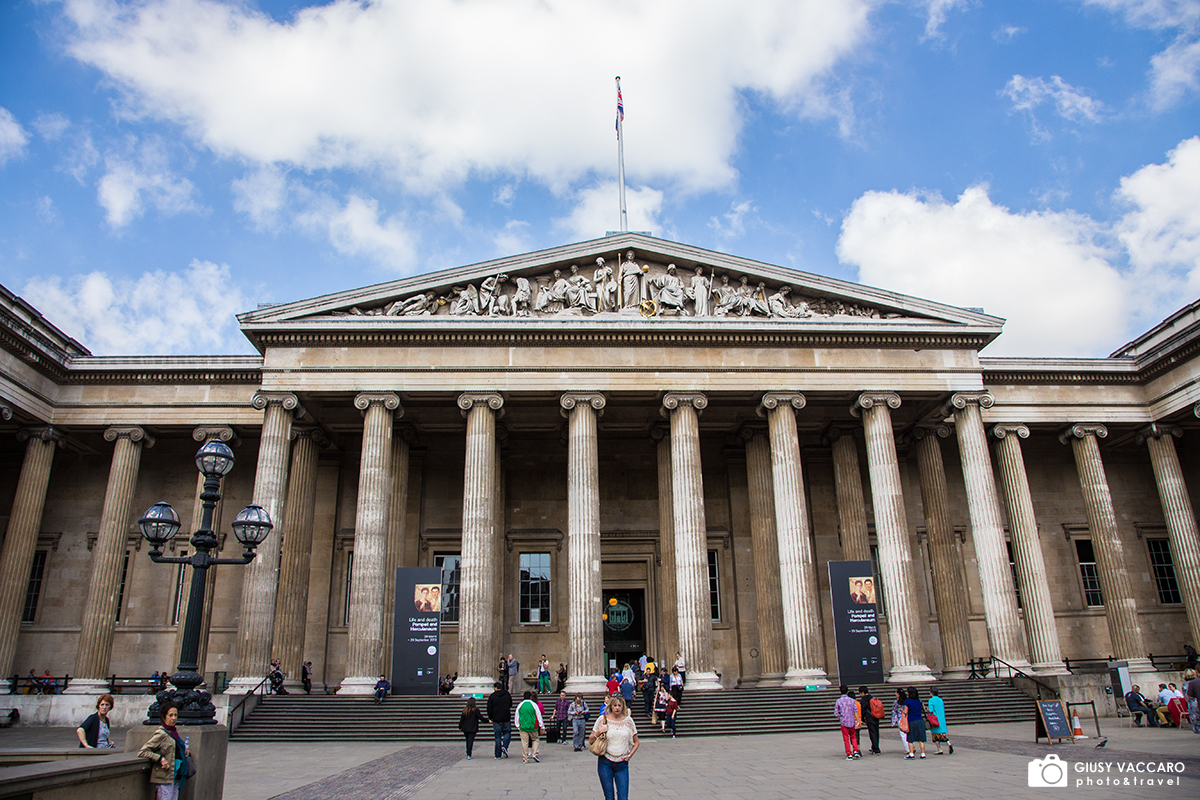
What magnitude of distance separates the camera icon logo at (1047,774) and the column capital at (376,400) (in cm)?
1884

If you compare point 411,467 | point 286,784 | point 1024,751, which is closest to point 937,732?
point 1024,751

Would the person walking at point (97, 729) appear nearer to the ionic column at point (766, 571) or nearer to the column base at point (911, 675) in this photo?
the ionic column at point (766, 571)

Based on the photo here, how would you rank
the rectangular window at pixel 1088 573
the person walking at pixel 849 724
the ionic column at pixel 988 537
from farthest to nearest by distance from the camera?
the rectangular window at pixel 1088 573 → the ionic column at pixel 988 537 → the person walking at pixel 849 724

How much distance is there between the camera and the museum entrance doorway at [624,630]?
97.1 feet

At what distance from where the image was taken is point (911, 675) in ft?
75.2

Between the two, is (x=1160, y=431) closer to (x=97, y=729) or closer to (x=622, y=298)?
(x=622, y=298)

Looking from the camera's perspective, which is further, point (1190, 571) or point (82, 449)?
point (82, 449)

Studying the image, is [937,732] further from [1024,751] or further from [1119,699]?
[1119,699]

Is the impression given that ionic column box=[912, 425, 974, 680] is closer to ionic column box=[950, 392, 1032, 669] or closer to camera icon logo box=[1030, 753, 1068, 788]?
ionic column box=[950, 392, 1032, 669]

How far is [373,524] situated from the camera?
77.2 ft

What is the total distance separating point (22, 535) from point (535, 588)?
1664 centimetres

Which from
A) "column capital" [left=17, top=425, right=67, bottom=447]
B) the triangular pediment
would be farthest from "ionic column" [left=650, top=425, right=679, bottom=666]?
"column capital" [left=17, top=425, right=67, bottom=447]

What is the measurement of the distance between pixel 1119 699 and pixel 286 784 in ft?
71.0

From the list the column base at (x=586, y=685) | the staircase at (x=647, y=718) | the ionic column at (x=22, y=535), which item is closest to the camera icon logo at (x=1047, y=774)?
the staircase at (x=647, y=718)
